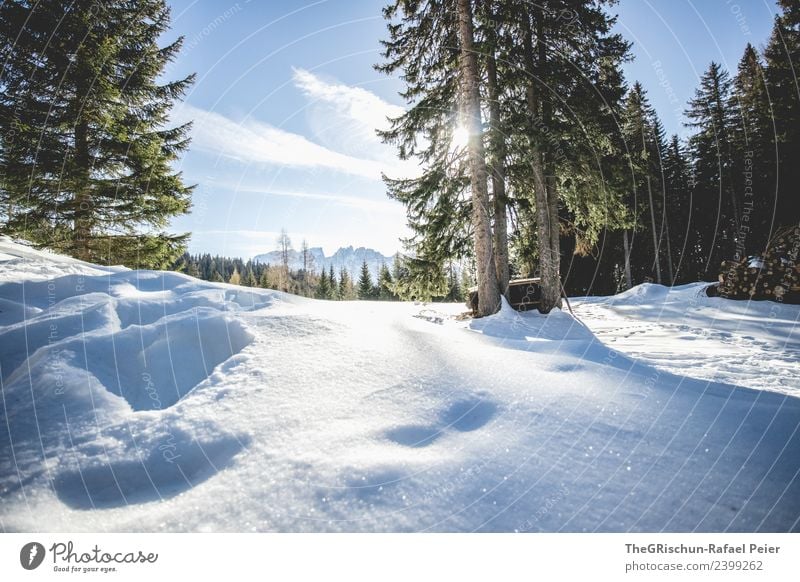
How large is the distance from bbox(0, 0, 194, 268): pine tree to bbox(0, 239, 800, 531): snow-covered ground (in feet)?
32.4

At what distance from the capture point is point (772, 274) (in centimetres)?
881

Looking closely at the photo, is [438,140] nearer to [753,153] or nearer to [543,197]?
[543,197]

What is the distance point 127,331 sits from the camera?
2.73m

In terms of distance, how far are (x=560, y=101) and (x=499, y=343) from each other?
9097 millimetres

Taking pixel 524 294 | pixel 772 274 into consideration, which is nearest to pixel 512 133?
pixel 524 294

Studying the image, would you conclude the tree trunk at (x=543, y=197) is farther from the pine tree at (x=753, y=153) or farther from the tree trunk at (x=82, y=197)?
the pine tree at (x=753, y=153)

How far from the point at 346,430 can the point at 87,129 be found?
50.5 feet

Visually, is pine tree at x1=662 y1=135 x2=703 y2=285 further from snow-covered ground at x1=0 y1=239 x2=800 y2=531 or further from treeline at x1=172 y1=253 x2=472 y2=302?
snow-covered ground at x1=0 y1=239 x2=800 y2=531

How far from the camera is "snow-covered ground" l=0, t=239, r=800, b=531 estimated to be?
1458mm

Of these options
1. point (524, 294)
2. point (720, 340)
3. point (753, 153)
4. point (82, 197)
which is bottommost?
point (720, 340)

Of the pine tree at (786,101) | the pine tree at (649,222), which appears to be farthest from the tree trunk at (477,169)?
the pine tree at (649,222)

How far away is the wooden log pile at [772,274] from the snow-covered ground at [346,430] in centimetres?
804

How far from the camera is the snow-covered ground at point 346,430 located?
1.46 meters
